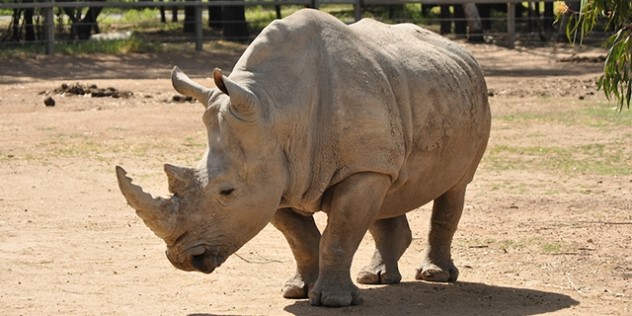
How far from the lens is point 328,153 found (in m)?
8.28

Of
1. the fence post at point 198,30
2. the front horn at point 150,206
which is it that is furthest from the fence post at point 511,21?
the front horn at point 150,206

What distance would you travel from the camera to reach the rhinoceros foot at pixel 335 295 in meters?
8.21

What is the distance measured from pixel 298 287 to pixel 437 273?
108 centimetres

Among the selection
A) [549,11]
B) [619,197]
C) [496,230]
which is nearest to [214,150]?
[496,230]

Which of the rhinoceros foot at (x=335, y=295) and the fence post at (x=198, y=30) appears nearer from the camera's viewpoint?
the rhinoceros foot at (x=335, y=295)

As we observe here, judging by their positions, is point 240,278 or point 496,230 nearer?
point 240,278

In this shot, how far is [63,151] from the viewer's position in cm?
1529

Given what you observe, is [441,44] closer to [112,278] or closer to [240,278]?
[240,278]

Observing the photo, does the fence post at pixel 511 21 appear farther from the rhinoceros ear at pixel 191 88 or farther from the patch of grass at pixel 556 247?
the rhinoceros ear at pixel 191 88

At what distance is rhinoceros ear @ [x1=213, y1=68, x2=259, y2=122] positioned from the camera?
306 inches

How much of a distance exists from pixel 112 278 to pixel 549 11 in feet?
81.7

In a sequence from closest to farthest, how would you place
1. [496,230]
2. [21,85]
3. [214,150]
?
[214,150]
[496,230]
[21,85]

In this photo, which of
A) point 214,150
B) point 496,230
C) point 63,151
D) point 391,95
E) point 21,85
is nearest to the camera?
point 214,150

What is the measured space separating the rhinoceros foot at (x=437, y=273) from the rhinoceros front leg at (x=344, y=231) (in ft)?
3.50
